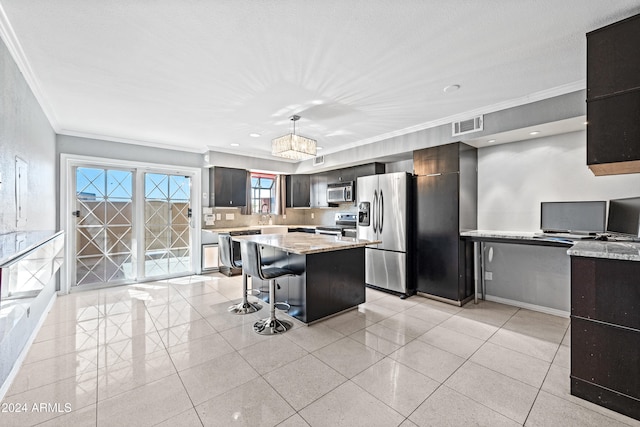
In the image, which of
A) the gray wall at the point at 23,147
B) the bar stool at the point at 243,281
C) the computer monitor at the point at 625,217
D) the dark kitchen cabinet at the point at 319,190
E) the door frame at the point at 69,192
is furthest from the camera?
the dark kitchen cabinet at the point at 319,190

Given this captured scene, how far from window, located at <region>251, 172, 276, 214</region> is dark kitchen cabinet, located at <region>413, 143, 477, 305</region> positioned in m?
3.70

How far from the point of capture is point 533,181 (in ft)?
11.7

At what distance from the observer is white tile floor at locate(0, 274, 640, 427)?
1747mm

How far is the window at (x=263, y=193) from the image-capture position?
650cm

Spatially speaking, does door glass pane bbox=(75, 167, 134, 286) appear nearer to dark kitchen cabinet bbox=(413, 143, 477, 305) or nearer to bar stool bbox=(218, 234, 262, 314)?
bar stool bbox=(218, 234, 262, 314)

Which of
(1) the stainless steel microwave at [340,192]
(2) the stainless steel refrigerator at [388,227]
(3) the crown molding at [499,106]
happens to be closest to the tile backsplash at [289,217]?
(1) the stainless steel microwave at [340,192]

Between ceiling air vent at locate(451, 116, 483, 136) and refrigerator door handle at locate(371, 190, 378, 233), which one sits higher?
ceiling air vent at locate(451, 116, 483, 136)

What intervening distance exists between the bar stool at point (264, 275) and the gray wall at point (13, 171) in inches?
62.8

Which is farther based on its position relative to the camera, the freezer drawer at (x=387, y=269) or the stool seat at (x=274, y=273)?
the freezer drawer at (x=387, y=269)

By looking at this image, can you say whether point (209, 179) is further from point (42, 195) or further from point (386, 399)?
point (386, 399)

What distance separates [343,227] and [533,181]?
3155 millimetres

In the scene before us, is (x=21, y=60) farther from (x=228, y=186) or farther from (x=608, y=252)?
(x=608, y=252)

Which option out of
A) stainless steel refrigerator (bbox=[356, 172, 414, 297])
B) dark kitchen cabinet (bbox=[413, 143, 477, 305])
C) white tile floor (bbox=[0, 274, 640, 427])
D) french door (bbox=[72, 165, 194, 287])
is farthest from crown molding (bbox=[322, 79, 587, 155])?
french door (bbox=[72, 165, 194, 287])

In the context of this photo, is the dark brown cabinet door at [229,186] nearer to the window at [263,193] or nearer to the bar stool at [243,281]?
the window at [263,193]
